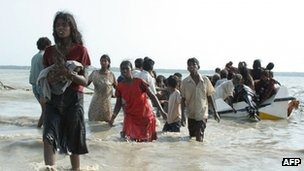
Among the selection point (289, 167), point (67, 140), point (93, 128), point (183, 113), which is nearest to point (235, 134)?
point (183, 113)

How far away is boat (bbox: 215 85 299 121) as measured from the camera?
39.8 feet

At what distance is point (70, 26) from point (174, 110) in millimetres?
4085

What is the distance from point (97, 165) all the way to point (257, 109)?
26.3ft

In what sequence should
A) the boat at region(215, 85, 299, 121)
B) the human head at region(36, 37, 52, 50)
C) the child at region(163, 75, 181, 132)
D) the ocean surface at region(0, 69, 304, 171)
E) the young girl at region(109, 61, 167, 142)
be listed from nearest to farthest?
the ocean surface at region(0, 69, 304, 171)
the young girl at region(109, 61, 167, 142)
the human head at region(36, 37, 52, 50)
the child at region(163, 75, 181, 132)
the boat at region(215, 85, 299, 121)

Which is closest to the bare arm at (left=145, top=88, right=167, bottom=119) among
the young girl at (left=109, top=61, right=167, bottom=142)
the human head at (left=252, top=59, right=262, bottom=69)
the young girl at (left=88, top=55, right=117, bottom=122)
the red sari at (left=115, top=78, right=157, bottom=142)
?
the young girl at (left=109, top=61, right=167, bottom=142)

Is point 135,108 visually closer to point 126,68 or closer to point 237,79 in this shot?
point 126,68

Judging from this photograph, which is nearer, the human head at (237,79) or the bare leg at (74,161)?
the bare leg at (74,161)

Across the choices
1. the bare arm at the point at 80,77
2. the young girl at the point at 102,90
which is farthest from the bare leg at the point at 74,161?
the young girl at the point at 102,90

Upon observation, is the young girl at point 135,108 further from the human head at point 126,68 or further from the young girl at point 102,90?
the young girl at point 102,90

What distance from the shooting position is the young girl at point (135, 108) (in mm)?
6746

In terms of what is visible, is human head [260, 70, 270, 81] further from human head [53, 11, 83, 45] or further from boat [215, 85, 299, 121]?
human head [53, 11, 83, 45]

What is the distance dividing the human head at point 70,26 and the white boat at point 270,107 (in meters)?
8.74

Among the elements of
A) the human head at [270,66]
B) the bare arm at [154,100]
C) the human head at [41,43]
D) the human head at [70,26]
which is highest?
the human head at [70,26]

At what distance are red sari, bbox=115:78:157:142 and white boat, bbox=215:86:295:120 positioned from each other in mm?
5772
